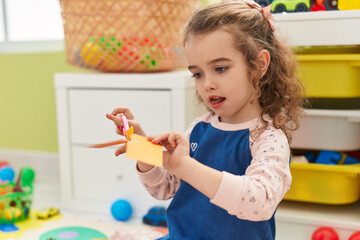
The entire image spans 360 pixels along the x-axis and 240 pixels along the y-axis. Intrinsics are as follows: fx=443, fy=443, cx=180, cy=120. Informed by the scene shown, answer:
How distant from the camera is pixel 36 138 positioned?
6.49 ft

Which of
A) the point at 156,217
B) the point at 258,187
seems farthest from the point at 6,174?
the point at 258,187

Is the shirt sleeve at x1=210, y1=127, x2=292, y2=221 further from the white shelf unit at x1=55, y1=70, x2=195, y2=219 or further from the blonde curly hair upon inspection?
the white shelf unit at x1=55, y1=70, x2=195, y2=219

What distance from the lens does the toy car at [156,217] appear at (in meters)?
1.32

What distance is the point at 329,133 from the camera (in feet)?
3.87

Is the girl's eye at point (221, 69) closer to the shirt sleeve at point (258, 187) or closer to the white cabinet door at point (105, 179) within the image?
the shirt sleeve at point (258, 187)

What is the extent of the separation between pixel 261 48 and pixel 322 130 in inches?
17.2

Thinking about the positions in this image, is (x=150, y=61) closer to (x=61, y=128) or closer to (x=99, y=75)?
(x=99, y=75)

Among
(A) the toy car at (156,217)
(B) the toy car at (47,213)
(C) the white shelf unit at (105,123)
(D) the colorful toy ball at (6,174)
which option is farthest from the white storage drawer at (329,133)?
(D) the colorful toy ball at (6,174)

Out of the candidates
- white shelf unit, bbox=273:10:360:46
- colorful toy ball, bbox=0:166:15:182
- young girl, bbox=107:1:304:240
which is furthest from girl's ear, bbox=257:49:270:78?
colorful toy ball, bbox=0:166:15:182

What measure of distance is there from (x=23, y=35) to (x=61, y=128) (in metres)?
0.85

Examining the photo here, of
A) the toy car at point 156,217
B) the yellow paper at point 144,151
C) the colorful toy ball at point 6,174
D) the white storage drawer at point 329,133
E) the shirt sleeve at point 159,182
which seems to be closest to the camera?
the yellow paper at point 144,151

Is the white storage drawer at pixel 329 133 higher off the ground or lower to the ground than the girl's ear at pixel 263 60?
lower

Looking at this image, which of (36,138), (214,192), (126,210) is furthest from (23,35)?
(214,192)

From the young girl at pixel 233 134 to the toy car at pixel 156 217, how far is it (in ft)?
1.20
